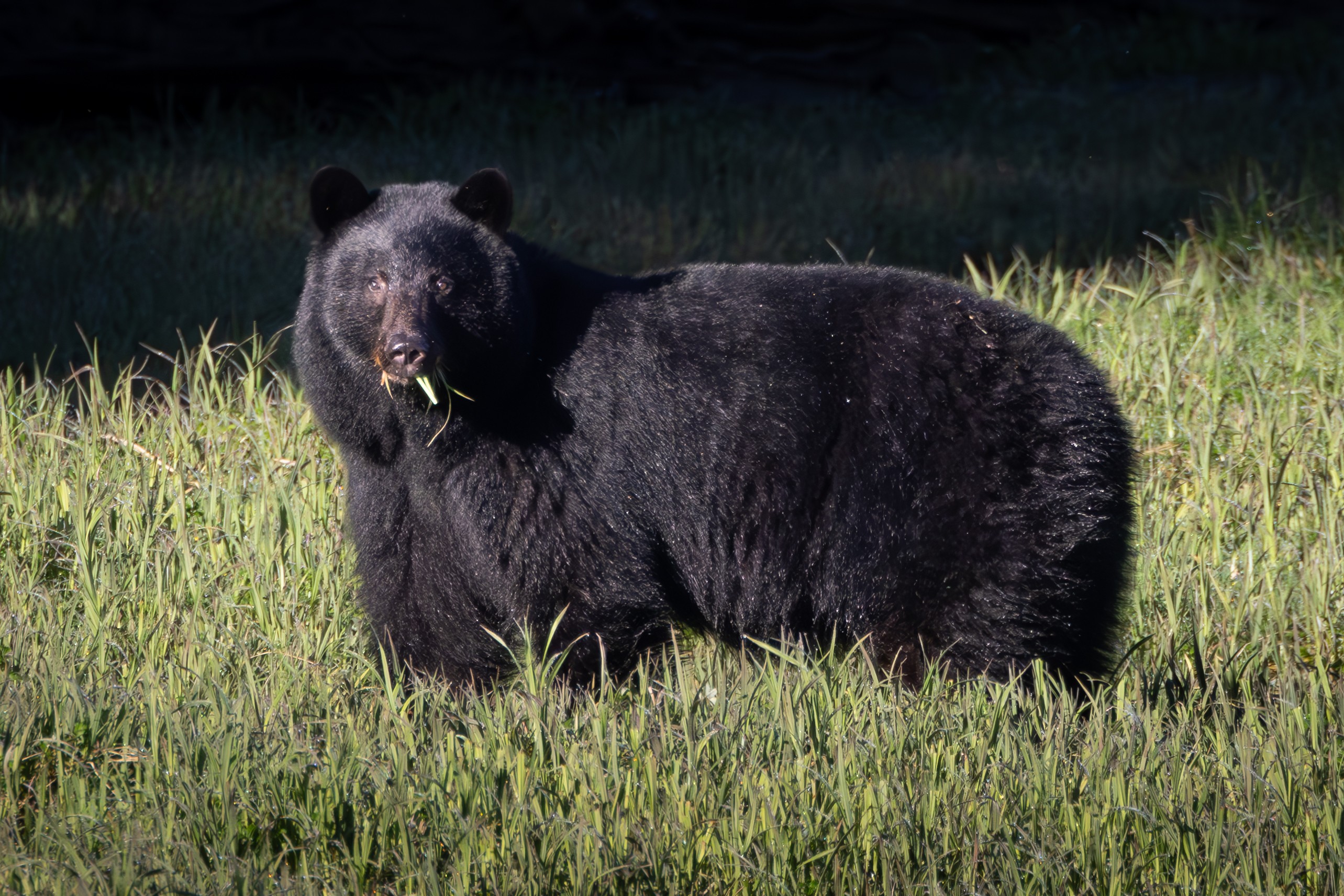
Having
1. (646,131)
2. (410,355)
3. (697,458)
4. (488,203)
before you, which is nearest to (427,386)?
(410,355)

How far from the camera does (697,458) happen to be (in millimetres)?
3207

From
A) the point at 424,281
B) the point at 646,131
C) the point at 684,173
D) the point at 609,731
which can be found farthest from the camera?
the point at 646,131

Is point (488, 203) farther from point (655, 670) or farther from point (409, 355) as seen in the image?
point (655, 670)

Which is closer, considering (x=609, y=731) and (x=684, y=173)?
(x=609, y=731)

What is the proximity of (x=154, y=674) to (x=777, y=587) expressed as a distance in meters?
1.47

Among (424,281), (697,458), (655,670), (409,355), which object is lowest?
(655,670)

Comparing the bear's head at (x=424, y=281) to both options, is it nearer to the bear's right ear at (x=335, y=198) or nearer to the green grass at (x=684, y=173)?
the bear's right ear at (x=335, y=198)

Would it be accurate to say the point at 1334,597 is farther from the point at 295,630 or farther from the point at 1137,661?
the point at 295,630

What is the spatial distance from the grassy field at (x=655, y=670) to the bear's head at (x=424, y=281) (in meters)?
0.73

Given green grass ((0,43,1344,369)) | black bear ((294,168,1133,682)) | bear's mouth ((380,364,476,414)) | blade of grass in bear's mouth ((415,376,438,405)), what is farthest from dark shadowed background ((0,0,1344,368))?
blade of grass in bear's mouth ((415,376,438,405))

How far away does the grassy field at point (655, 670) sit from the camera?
7.94 feet

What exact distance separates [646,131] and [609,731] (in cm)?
691

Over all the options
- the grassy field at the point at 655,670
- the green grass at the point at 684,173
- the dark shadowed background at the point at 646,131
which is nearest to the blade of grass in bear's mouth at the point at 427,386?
the grassy field at the point at 655,670

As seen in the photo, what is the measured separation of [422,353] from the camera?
2.88 meters
